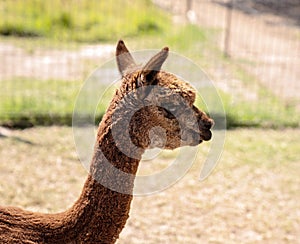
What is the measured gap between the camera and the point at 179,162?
274cm

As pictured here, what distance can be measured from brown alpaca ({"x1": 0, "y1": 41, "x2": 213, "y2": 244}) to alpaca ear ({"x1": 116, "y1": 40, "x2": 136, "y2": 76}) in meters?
0.05

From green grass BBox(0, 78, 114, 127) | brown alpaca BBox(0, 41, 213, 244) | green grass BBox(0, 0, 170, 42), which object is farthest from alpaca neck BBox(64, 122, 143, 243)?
green grass BBox(0, 0, 170, 42)

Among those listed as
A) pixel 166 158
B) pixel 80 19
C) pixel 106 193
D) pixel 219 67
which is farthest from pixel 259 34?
pixel 106 193

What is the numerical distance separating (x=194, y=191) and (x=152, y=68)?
11.1ft

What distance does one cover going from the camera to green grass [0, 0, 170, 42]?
11.0m

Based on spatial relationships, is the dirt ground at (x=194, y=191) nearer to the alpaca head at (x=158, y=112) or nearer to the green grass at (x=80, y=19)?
the alpaca head at (x=158, y=112)

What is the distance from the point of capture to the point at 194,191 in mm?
5434

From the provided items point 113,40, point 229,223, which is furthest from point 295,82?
point 229,223

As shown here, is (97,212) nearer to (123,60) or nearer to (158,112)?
(158,112)

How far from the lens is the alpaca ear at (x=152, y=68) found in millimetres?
2113

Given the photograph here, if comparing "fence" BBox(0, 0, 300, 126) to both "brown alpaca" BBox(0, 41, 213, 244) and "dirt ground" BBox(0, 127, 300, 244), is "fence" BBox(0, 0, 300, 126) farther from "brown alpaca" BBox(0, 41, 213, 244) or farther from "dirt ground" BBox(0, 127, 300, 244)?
"brown alpaca" BBox(0, 41, 213, 244)

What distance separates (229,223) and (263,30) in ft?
31.6

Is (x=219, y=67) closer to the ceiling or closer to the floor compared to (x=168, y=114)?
closer to the floor

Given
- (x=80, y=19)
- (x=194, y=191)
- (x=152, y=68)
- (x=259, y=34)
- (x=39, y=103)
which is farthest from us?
(x=259, y=34)
